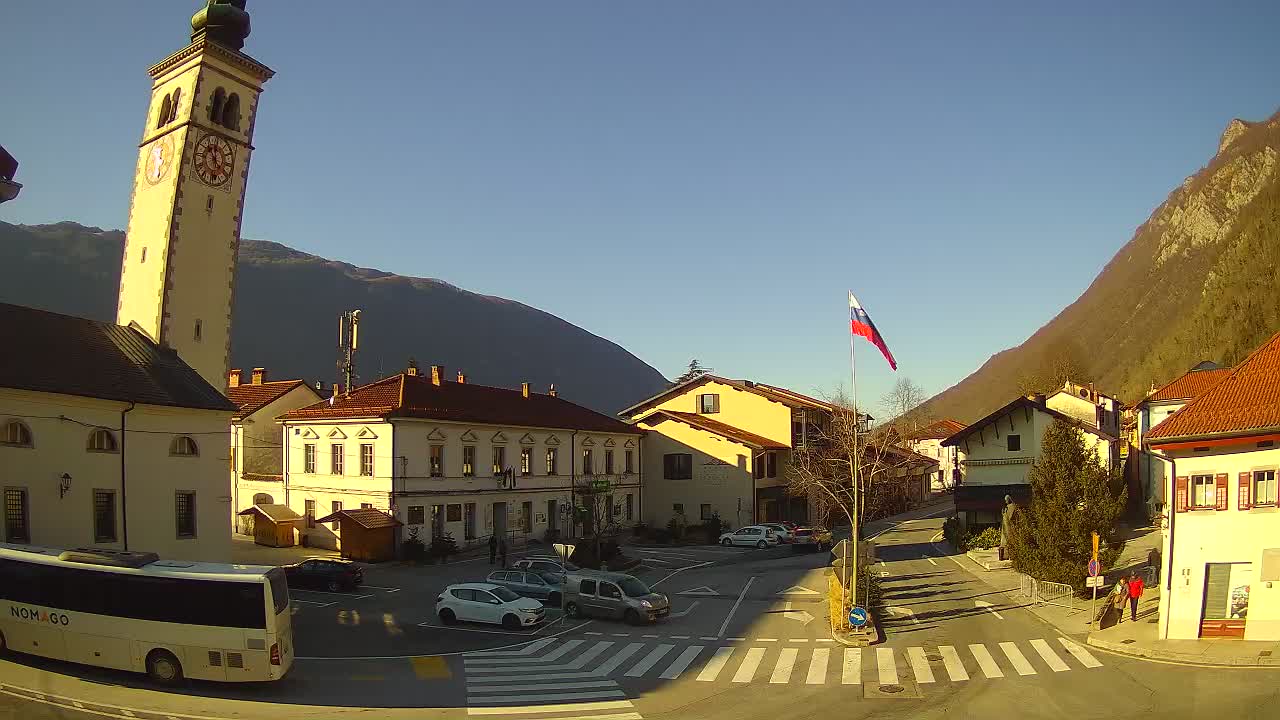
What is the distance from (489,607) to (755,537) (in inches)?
1053

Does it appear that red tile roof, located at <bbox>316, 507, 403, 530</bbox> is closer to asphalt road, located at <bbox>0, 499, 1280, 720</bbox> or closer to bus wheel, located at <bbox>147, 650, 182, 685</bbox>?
asphalt road, located at <bbox>0, 499, 1280, 720</bbox>

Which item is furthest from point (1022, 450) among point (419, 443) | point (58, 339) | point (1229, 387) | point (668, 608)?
point (58, 339)

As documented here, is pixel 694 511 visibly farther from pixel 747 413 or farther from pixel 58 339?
pixel 58 339

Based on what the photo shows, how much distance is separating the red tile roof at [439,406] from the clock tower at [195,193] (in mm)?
8243

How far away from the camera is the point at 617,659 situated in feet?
76.6

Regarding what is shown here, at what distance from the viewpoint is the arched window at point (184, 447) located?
101ft

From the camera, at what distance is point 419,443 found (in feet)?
147

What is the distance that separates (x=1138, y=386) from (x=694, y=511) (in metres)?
57.8

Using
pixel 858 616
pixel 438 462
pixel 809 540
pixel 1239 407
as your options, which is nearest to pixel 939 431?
pixel 809 540

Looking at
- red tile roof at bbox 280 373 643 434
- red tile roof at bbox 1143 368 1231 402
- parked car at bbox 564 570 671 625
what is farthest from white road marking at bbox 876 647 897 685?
red tile roof at bbox 1143 368 1231 402

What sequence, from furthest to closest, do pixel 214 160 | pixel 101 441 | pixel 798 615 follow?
pixel 214 160 < pixel 798 615 < pixel 101 441

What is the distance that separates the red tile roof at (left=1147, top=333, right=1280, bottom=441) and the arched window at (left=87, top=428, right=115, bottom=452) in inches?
1268

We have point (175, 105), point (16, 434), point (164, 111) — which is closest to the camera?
point (16, 434)

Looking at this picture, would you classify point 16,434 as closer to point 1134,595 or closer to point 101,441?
point 101,441
